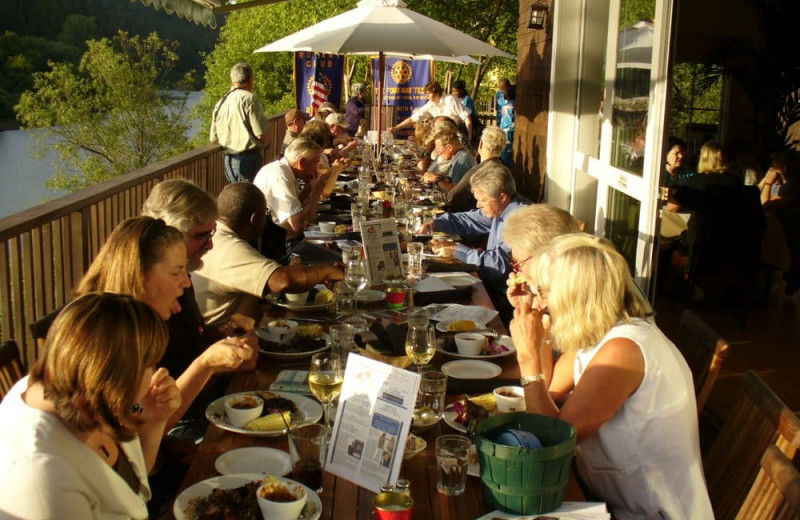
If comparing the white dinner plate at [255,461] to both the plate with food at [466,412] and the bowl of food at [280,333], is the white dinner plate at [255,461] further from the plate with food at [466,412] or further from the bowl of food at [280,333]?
the bowl of food at [280,333]

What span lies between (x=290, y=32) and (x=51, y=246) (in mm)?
21950

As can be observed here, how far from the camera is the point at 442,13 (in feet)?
65.9

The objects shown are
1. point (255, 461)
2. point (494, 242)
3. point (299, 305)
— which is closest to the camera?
point (255, 461)

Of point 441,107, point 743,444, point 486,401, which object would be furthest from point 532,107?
point 743,444

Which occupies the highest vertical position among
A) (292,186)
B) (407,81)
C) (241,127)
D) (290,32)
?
(290,32)

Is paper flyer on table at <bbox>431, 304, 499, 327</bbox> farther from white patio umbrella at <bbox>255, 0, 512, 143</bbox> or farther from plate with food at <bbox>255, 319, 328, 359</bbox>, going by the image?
white patio umbrella at <bbox>255, 0, 512, 143</bbox>

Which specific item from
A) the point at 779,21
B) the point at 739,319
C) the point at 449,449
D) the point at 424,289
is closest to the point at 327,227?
the point at 424,289

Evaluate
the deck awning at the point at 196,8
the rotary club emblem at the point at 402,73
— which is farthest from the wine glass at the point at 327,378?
the rotary club emblem at the point at 402,73

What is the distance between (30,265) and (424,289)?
1.79m

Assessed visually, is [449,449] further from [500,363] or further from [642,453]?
[500,363]

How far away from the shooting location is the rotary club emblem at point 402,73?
1537 centimetres

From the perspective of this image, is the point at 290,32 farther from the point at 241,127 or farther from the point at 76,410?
the point at 76,410

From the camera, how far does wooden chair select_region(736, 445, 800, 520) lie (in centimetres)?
165

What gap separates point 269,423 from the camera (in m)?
2.25
